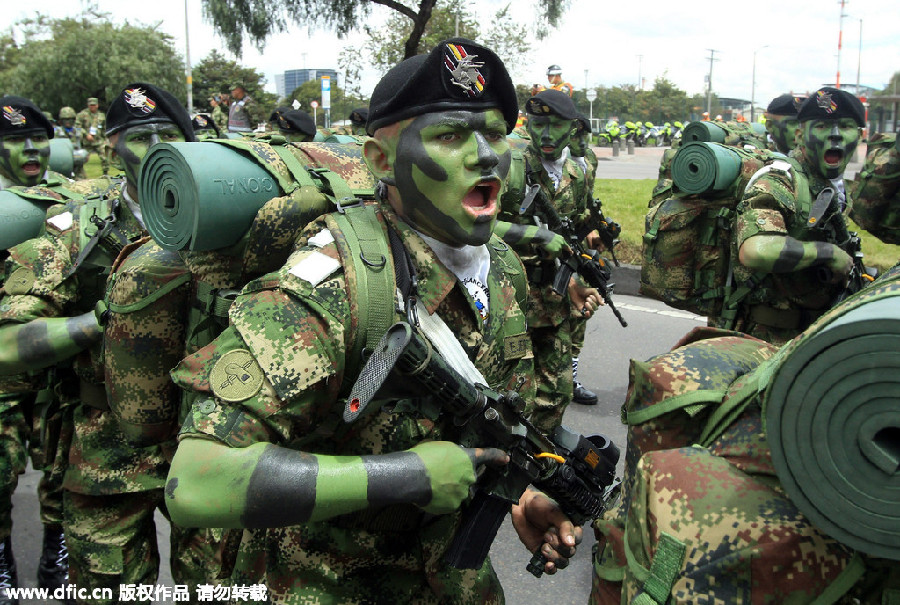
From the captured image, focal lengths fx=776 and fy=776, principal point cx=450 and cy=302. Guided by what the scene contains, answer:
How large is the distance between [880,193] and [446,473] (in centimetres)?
414

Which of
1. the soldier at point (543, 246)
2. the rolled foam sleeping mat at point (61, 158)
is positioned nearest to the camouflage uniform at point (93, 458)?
the soldier at point (543, 246)

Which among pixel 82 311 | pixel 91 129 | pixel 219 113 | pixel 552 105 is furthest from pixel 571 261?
pixel 91 129

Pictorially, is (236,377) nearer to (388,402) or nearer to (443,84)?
(388,402)

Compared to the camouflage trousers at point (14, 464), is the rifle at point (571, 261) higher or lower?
higher

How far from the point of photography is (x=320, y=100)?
52.8 m

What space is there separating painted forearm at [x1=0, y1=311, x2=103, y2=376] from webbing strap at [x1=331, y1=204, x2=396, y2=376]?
1.66 meters

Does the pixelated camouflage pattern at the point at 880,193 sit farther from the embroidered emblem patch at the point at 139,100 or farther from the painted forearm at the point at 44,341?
the painted forearm at the point at 44,341

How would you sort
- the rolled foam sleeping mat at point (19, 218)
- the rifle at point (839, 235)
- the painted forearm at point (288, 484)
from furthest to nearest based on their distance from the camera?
the rifle at point (839, 235) < the rolled foam sleeping mat at point (19, 218) < the painted forearm at point (288, 484)

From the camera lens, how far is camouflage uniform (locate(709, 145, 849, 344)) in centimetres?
416

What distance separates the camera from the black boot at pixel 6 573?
3764 mm

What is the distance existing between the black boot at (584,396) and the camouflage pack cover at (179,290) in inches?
152

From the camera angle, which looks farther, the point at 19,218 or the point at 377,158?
the point at 19,218

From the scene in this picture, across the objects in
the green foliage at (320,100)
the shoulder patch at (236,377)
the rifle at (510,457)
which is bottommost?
the rifle at (510,457)

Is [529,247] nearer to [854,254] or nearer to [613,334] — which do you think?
[854,254]
